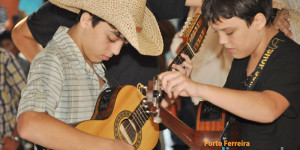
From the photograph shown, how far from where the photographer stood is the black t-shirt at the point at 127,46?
309 cm

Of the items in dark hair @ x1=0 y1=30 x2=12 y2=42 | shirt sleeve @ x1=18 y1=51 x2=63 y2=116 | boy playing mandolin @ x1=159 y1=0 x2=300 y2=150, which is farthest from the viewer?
dark hair @ x1=0 y1=30 x2=12 y2=42

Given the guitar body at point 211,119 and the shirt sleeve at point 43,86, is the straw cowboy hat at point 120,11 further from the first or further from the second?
the guitar body at point 211,119

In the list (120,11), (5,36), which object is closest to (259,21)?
(120,11)

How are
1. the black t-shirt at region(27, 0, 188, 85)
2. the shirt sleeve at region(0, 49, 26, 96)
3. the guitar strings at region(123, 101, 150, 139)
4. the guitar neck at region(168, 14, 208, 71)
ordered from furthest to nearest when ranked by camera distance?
1. the shirt sleeve at region(0, 49, 26, 96)
2. the black t-shirt at region(27, 0, 188, 85)
3. the guitar neck at region(168, 14, 208, 71)
4. the guitar strings at region(123, 101, 150, 139)

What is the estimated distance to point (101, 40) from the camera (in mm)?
2463

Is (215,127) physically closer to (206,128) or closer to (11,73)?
(206,128)

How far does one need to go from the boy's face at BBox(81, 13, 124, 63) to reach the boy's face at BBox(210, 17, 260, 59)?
23.3 inches

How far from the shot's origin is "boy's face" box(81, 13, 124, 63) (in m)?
2.45

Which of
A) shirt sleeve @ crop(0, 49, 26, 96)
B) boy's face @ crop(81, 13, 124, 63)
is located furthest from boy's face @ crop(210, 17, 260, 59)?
shirt sleeve @ crop(0, 49, 26, 96)

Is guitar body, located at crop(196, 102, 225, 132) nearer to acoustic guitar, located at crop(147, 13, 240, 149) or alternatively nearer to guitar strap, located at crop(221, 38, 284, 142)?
acoustic guitar, located at crop(147, 13, 240, 149)

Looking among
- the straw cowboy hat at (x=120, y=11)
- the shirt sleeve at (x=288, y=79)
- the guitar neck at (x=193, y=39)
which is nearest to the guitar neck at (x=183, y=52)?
the guitar neck at (x=193, y=39)

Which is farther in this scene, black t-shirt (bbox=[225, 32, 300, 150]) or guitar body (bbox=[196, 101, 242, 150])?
guitar body (bbox=[196, 101, 242, 150])

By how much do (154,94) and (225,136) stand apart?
53 centimetres

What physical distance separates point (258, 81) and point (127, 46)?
1251mm
